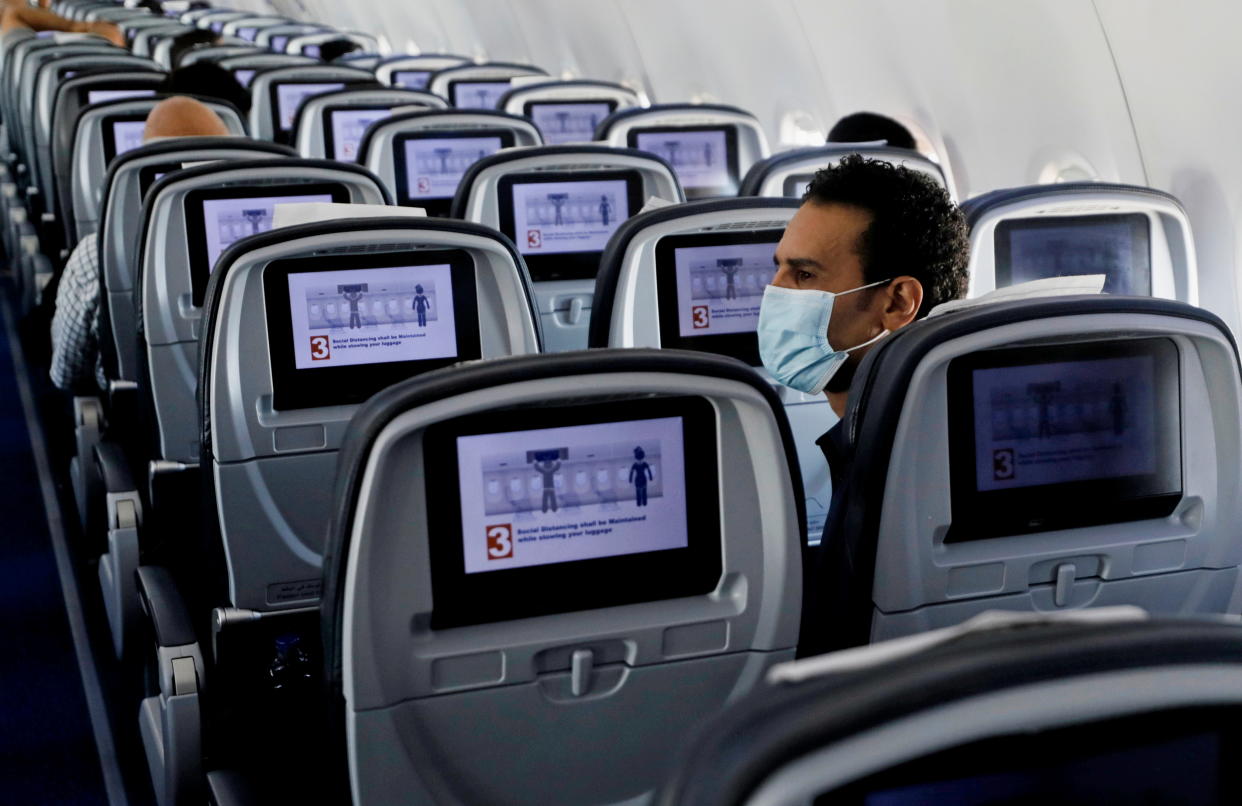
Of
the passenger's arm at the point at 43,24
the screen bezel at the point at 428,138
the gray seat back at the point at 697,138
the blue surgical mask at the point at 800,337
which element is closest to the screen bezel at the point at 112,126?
the screen bezel at the point at 428,138

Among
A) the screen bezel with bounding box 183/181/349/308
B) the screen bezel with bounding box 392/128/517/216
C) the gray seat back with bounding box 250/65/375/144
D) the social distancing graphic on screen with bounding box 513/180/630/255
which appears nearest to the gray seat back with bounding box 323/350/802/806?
the screen bezel with bounding box 183/181/349/308

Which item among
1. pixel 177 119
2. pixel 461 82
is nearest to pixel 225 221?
pixel 177 119

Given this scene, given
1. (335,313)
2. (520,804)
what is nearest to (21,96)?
(335,313)

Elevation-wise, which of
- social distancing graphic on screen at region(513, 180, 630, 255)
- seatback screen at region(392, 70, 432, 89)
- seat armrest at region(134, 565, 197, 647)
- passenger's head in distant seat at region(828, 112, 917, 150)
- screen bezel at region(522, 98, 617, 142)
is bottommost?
seat armrest at region(134, 565, 197, 647)

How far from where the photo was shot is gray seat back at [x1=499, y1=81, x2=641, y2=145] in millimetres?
7629

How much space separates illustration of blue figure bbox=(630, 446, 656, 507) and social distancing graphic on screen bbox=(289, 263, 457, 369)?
1.24 metres

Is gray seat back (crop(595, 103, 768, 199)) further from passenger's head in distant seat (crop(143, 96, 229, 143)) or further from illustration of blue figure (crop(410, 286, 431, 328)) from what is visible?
illustration of blue figure (crop(410, 286, 431, 328))

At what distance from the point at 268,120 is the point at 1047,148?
15.9 ft

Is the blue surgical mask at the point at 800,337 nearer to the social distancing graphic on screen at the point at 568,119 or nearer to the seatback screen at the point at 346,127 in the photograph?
the seatback screen at the point at 346,127

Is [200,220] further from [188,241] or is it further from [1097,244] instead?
[1097,244]

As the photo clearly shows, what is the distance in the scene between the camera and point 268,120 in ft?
28.3

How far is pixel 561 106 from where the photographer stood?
7.74 metres

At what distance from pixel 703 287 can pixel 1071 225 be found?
96 cm

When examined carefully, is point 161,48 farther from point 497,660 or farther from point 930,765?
point 930,765
